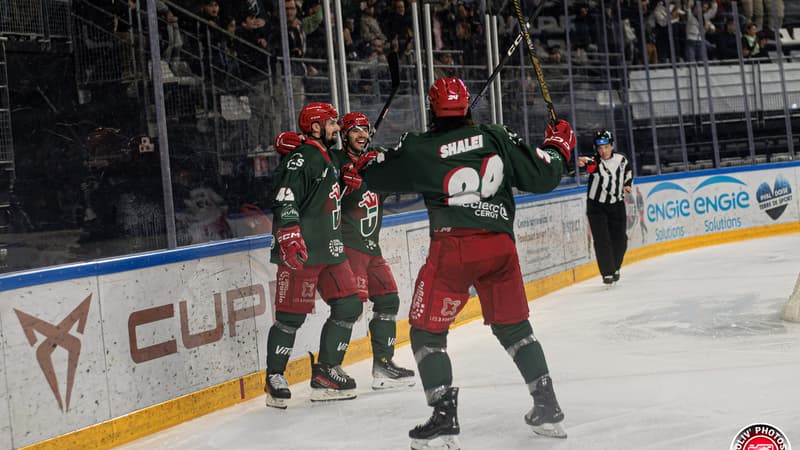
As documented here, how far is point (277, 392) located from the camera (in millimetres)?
4621

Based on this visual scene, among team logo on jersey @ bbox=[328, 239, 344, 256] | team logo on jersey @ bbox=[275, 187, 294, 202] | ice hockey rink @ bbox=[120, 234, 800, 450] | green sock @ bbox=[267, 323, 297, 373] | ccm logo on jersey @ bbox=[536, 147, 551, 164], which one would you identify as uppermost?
ccm logo on jersey @ bbox=[536, 147, 551, 164]

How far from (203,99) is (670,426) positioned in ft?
12.7

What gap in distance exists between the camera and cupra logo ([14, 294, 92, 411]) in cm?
382

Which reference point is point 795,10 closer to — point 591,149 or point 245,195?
point 591,149

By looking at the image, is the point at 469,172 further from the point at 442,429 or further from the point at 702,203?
the point at 702,203

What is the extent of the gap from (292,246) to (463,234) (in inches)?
39.8

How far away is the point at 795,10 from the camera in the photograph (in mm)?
15656

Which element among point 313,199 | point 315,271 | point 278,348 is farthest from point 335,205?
point 278,348

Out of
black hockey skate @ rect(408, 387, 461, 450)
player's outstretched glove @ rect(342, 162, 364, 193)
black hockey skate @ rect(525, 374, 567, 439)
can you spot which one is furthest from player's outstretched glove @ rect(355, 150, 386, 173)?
black hockey skate @ rect(525, 374, 567, 439)

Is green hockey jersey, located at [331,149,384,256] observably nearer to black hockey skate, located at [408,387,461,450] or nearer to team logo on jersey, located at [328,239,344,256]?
team logo on jersey, located at [328,239,344,256]

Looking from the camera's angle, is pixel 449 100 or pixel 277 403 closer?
pixel 449 100

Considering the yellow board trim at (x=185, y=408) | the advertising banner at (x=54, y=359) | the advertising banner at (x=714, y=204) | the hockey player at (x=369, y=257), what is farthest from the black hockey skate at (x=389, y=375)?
the advertising banner at (x=714, y=204)

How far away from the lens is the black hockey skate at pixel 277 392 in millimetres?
4625

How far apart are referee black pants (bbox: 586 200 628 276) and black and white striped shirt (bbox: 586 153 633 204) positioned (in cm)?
8
